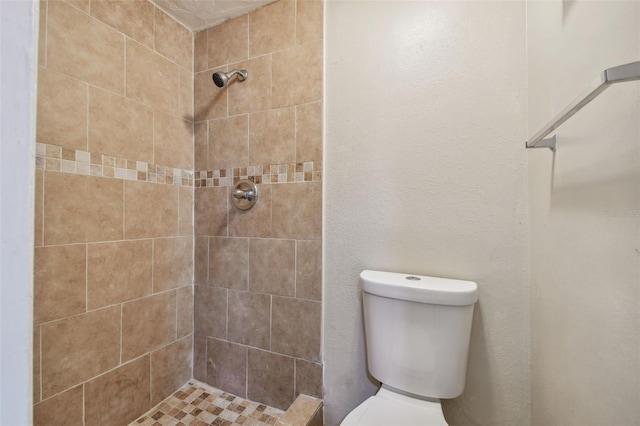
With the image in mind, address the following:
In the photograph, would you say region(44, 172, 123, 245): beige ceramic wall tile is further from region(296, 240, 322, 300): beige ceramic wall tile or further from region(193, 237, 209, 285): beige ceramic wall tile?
region(296, 240, 322, 300): beige ceramic wall tile

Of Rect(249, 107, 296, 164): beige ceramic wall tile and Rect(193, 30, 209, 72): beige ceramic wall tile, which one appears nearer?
Rect(249, 107, 296, 164): beige ceramic wall tile

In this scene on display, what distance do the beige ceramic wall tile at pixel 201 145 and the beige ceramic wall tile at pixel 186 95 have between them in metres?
0.07

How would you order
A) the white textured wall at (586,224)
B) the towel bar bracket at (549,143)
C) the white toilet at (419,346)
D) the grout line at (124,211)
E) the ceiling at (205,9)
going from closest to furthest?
the white textured wall at (586,224), the towel bar bracket at (549,143), the white toilet at (419,346), the grout line at (124,211), the ceiling at (205,9)

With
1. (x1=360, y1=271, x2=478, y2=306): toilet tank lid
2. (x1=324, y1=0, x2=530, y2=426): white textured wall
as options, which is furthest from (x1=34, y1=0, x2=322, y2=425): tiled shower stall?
(x1=360, y1=271, x2=478, y2=306): toilet tank lid

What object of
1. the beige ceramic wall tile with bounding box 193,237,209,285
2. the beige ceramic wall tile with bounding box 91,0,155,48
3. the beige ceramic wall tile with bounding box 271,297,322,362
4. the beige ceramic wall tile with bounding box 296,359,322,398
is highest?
the beige ceramic wall tile with bounding box 91,0,155,48

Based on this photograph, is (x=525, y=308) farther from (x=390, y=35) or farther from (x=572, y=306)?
(x=390, y=35)

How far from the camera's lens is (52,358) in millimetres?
928

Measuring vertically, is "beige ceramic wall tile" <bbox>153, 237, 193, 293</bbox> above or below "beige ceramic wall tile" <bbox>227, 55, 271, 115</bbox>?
below

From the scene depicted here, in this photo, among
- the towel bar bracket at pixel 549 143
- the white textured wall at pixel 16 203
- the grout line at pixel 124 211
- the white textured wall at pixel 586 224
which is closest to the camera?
the white textured wall at pixel 16 203

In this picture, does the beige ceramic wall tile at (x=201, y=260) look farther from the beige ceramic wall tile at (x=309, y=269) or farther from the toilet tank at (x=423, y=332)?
the toilet tank at (x=423, y=332)

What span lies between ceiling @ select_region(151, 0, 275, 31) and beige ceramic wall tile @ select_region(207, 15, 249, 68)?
3 cm

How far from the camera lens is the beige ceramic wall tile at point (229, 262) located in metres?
1.32

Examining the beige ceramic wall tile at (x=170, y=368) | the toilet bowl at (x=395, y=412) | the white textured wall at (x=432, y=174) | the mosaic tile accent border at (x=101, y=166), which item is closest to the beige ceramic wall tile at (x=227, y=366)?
the beige ceramic wall tile at (x=170, y=368)

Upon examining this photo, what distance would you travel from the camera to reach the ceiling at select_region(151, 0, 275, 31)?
4.08ft
